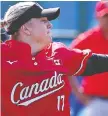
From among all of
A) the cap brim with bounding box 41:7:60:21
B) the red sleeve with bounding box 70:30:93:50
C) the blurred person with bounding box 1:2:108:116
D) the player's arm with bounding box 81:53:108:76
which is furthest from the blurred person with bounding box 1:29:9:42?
the red sleeve with bounding box 70:30:93:50

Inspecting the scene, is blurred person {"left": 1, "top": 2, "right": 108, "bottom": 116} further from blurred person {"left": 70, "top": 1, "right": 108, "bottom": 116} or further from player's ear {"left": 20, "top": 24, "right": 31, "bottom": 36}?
blurred person {"left": 70, "top": 1, "right": 108, "bottom": 116}

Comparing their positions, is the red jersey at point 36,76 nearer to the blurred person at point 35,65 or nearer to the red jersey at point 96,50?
the blurred person at point 35,65

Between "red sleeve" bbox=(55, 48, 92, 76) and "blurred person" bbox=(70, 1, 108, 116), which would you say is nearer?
"red sleeve" bbox=(55, 48, 92, 76)

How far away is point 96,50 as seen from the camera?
3822 millimetres

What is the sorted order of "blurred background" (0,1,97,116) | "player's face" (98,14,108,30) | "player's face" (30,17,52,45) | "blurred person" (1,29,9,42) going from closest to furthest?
"player's face" (30,17,52,45) → "blurred person" (1,29,9,42) → "player's face" (98,14,108,30) → "blurred background" (0,1,97,116)

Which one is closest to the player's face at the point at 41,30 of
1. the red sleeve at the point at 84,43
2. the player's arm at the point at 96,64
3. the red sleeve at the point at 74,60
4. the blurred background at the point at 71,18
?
the red sleeve at the point at 74,60

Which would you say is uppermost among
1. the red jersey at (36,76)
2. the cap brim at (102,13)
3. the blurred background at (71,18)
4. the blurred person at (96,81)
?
the blurred background at (71,18)

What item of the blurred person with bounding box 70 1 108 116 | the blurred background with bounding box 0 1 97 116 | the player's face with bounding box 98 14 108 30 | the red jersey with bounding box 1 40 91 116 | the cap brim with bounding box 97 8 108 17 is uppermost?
the blurred background with bounding box 0 1 97 116

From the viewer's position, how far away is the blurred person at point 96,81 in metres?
3.83

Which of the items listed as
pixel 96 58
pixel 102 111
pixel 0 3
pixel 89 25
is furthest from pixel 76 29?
pixel 96 58

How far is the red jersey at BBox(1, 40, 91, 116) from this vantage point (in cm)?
285

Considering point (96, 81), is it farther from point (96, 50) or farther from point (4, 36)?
point (4, 36)

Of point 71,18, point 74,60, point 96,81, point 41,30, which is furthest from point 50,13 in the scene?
point 71,18

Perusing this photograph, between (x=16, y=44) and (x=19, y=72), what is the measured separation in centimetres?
15
